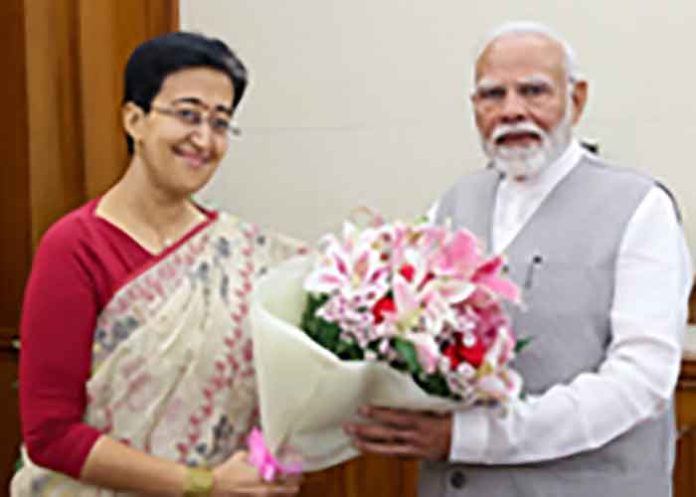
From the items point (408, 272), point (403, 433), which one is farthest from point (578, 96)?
point (403, 433)

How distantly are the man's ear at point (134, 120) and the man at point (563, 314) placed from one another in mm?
528

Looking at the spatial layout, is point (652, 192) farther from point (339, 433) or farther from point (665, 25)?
point (665, 25)

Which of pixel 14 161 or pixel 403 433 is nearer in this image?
pixel 403 433

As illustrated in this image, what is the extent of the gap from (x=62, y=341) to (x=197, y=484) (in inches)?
11.1

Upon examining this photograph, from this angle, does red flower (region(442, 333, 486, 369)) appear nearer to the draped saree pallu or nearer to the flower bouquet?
the flower bouquet

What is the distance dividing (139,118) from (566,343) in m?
0.72

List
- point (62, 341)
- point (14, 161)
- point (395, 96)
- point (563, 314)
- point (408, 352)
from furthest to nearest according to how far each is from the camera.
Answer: point (395, 96) → point (14, 161) → point (563, 314) → point (62, 341) → point (408, 352)

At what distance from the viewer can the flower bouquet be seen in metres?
1.43

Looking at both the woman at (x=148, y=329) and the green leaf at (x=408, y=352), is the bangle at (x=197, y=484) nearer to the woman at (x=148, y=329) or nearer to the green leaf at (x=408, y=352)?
the woman at (x=148, y=329)

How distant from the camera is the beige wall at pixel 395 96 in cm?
306

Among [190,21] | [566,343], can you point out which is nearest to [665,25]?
[190,21]

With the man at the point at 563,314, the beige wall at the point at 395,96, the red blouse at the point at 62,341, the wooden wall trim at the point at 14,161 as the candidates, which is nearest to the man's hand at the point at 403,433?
the man at the point at 563,314

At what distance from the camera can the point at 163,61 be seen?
5.24ft

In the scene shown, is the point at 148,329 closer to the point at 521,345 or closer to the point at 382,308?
the point at 382,308
